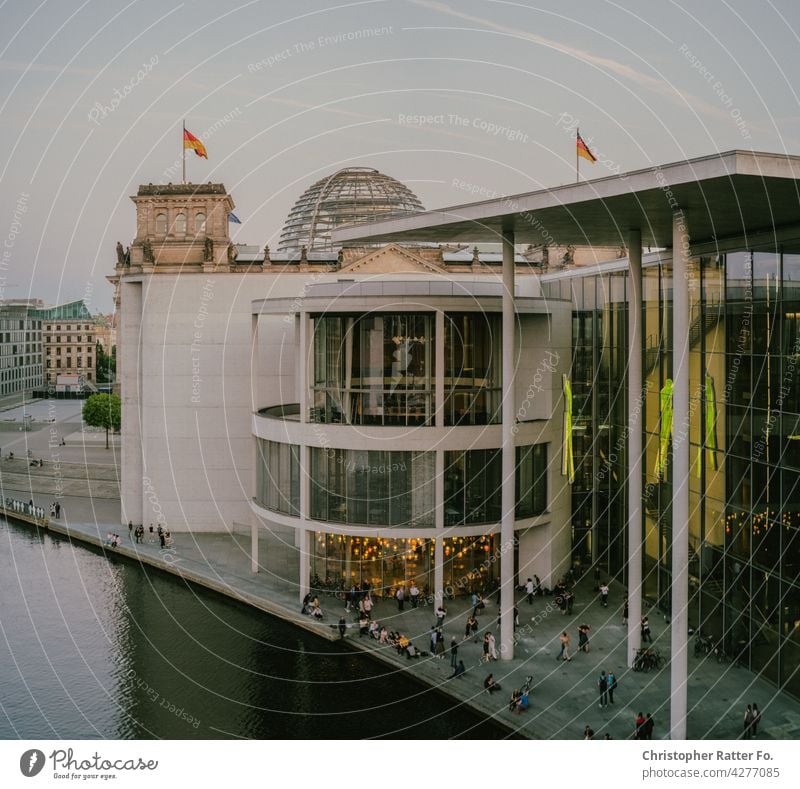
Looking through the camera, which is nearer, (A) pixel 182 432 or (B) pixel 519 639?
(B) pixel 519 639

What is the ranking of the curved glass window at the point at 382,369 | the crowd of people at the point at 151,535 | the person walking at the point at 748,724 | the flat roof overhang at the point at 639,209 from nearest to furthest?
the flat roof overhang at the point at 639,209 → the person walking at the point at 748,724 → the curved glass window at the point at 382,369 → the crowd of people at the point at 151,535

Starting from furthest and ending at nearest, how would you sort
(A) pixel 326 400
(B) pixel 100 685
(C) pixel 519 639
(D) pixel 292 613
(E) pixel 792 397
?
(A) pixel 326 400 < (D) pixel 292 613 < (C) pixel 519 639 < (B) pixel 100 685 < (E) pixel 792 397

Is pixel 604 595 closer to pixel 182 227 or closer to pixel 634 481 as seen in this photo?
pixel 634 481

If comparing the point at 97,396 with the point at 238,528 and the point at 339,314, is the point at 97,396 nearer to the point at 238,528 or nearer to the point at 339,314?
the point at 238,528

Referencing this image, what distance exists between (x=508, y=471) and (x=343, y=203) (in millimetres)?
56346

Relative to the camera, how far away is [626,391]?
4353cm

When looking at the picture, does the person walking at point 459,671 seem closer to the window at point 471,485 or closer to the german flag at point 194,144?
the window at point 471,485

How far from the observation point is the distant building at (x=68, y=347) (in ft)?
570

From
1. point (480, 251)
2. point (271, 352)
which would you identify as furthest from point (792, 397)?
point (480, 251)

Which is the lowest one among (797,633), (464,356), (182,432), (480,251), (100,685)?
(100,685)

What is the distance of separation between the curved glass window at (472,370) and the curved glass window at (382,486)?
2.68m

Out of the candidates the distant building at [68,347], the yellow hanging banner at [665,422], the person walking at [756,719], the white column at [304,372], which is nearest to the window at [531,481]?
the yellow hanging banner at [665,422]

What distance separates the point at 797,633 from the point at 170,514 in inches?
1544

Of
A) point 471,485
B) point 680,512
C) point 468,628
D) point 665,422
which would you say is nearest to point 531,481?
point 471,485
